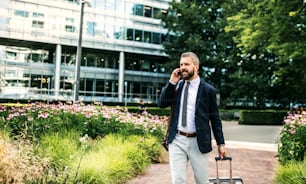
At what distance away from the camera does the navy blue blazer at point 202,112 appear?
317cm

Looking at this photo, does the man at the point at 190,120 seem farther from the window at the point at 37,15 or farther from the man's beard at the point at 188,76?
the window at the point at 37,15

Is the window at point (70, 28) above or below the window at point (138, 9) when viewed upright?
below

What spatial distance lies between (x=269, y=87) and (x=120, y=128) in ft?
83.4

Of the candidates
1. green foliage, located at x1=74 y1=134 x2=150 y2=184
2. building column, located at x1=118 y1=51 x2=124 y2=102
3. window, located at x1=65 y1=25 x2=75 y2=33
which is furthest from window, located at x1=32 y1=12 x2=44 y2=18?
green foliage, located at x1=74 y1=134 x2=150 y2=184

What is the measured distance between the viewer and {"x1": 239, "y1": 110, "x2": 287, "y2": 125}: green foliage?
26625 mm

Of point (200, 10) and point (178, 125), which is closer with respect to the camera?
point (178, 125)

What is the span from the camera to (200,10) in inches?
1260

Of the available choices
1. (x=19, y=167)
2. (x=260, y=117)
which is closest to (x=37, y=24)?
(x=260, y=117)

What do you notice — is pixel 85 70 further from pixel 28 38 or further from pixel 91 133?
pixel 91 133

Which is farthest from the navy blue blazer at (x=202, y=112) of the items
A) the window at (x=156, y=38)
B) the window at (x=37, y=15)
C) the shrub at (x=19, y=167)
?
the window at (x=156, y=38)

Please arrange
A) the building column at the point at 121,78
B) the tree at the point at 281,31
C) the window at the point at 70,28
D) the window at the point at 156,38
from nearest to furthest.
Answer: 1. the tree at the point at 281,31
2. the window at the point at 70,28
3. the building column at the point at 121,78
4. the window at the point at 156,38

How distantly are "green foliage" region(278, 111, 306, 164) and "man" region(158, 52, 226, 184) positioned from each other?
3302mm

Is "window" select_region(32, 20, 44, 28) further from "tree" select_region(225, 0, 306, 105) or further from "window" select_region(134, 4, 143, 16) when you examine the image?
"tree" select_region(225, 0, 306, 105)

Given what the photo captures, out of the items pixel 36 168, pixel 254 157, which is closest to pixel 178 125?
pixel 36 168
